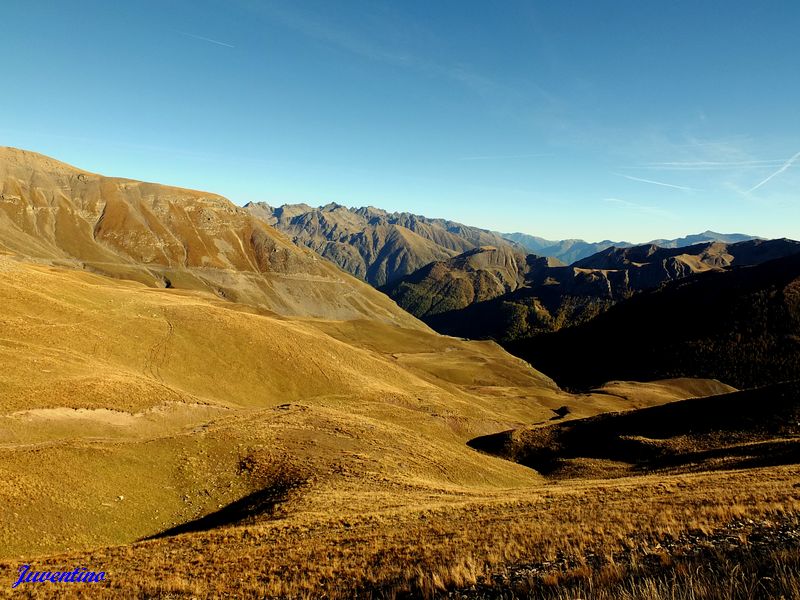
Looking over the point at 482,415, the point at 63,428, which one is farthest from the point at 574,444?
the point at 63,428

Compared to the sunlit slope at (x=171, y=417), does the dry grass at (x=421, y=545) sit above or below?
above

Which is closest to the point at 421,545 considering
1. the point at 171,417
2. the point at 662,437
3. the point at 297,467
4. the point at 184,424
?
the point at 297,467

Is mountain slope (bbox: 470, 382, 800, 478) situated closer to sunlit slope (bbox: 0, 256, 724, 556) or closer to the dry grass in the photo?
sunlit slope (bbox: 0, 256, 724, 556)

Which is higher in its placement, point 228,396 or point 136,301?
point 136,301

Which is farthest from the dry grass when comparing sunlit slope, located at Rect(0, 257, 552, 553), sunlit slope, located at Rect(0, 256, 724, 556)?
sunlit slope, located at Rect(0, 257, 552, 553)

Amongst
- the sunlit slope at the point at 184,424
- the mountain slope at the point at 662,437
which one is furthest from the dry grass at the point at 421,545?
the mountain slope at the point at 662,437

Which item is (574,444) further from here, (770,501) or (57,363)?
(57,363)

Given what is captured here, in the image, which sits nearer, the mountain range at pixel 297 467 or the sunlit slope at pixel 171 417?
the mountain range at pixel 297 467

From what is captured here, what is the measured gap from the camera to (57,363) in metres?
44.2

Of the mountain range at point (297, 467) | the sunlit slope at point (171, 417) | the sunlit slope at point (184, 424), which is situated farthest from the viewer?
the sunlit slope at point (171, 417)

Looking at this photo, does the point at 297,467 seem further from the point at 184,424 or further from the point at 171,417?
the point at 171,417

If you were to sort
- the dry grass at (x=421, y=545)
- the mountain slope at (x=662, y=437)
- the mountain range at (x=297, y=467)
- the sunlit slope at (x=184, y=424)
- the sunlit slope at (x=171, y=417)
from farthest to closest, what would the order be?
the mountain slope at (x=662, y=437)
the sunlit slope at (x=171, y=417)
the sunlit slope at (x=184, y=424)
the mountain range at (x=297, y=467)
the dry grass at (x=421, y=545)

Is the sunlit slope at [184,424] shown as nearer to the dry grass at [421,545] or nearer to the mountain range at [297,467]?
the mountain range at [297,467]

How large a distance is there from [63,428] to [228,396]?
2163cm
